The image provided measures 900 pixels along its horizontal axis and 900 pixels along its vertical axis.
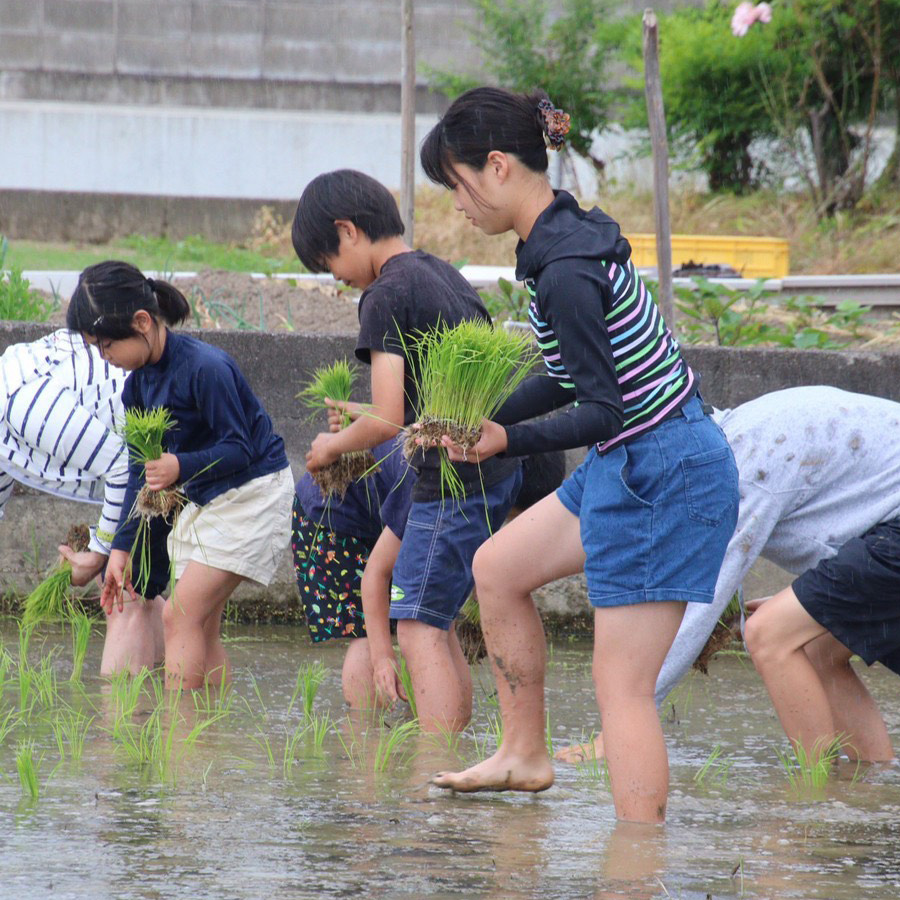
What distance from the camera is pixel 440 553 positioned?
12.3 feet

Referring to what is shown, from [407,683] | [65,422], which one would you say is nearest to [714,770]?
[407,683]

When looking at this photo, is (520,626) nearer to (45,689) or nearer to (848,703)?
(848,703)

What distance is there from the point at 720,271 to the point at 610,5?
921 centimetres

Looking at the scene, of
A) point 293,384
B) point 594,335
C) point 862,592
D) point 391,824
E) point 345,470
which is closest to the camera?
point 594,335

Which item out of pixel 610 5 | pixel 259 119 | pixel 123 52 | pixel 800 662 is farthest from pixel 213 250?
pixel 800 662

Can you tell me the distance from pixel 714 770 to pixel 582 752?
357 millimetres

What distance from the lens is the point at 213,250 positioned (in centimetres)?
1510

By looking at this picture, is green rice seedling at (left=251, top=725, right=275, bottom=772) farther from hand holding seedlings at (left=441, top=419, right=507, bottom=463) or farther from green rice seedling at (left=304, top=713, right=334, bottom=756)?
hand holding seedlings at (left=441, top=419, right=507, bottom=463)

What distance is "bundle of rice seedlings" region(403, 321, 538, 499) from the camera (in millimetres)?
3172

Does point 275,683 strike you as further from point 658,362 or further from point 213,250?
point 213,250

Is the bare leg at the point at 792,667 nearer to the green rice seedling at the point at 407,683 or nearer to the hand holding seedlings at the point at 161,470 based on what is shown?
the green rice seedling at the point at 407,683

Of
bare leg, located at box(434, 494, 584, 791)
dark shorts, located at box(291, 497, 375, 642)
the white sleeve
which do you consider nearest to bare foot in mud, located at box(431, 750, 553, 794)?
bare leg, located at box(434, 494, 584, 791)

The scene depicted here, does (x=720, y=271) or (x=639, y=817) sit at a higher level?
(x=720, y=271)

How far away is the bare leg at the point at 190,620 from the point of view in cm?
443
